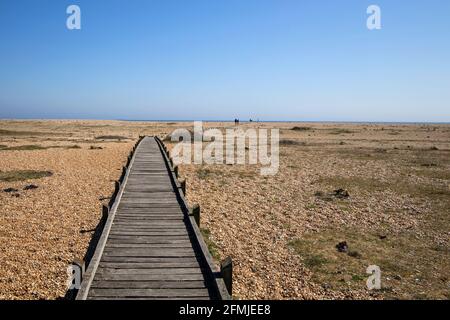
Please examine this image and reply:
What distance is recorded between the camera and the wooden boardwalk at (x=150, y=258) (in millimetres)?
6770

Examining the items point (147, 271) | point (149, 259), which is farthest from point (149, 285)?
point (149, 259)

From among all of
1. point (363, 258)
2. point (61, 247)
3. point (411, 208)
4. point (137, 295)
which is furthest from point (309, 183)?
point (137, 295)

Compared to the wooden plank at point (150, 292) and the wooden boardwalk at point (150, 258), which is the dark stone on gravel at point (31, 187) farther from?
the wooden plank at point (150, 292)

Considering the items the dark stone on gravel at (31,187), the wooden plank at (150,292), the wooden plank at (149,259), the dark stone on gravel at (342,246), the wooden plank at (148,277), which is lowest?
the dark stone on gravel at (342,246)

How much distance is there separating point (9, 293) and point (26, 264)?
1607 millimetres

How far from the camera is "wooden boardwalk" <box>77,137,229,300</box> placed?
267 inches

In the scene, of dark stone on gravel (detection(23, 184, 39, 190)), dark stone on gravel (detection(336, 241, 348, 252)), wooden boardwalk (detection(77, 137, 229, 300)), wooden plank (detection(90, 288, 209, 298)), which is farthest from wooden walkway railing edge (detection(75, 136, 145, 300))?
dark stone on gravel (detection(23, 184, 39, 190))

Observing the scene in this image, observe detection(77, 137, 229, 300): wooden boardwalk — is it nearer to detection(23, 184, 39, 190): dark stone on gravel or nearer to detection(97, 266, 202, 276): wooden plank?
detection(97, 266, 202, 276): wooden plank

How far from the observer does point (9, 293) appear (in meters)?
8.41

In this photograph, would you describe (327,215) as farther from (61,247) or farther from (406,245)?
(61,247)

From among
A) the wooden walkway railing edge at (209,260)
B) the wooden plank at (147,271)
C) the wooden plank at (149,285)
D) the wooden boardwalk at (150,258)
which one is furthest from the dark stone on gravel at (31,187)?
the wooden plank at (149,285)

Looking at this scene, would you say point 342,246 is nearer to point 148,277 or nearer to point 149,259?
point 149,259

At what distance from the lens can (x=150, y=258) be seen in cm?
824
